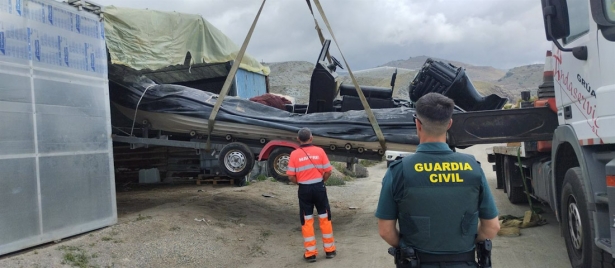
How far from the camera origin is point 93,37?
26.3 feet

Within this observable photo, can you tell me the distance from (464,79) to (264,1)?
11.7 ft

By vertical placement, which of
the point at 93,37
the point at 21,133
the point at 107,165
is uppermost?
the point at 93,37

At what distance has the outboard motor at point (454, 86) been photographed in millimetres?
8641

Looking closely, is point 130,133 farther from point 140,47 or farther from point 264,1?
point 264,1

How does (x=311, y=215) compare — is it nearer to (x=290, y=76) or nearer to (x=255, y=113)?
(x=255, y=113)

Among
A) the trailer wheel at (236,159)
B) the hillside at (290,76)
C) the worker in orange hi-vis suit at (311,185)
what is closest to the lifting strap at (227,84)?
the trailer wheel at (236,159)

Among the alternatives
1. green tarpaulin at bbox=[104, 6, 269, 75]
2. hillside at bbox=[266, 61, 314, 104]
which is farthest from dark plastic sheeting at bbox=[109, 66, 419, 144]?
hillside at bbox=[266, 61, 314, 104]

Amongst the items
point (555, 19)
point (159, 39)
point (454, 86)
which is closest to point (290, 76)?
point (159, 39)

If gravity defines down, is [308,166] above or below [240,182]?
above

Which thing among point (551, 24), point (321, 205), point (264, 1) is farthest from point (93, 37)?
point (551, 24)

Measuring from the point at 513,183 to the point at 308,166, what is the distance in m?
5.16

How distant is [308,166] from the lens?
709 centimetres

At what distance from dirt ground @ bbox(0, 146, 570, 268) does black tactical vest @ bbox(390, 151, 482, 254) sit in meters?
3.98

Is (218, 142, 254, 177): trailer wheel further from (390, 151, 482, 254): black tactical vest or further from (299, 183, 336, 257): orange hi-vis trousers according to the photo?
(390, 151, 482, 254): black tactical vest
